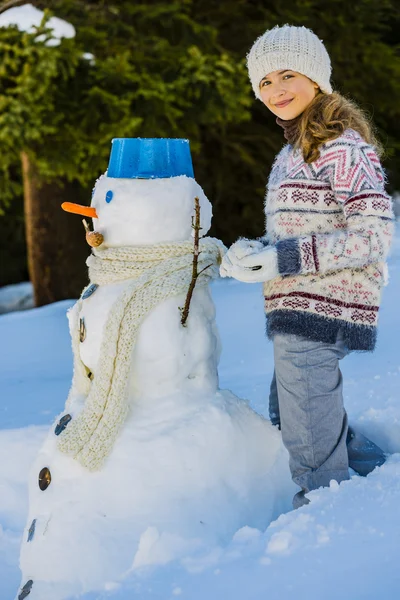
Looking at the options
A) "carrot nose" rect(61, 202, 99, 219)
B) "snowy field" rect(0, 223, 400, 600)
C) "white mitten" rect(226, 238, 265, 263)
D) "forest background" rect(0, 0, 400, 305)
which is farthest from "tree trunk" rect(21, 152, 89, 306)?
"white mitten" rect(226, 238, 265, 263)

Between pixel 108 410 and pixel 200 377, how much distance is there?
0.31 m

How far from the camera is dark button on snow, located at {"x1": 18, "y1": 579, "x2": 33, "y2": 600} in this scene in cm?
231

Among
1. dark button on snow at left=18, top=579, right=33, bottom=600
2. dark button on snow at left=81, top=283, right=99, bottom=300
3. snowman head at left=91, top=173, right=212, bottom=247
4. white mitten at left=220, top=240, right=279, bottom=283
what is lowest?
dark button on snow at left=18, top=579, right=33, bottom=600

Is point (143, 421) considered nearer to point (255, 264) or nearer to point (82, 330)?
point (82, 330)

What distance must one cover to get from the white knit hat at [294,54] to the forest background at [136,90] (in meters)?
4.49

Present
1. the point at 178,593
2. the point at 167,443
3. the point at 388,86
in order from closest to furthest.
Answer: the point at 178,593
the point at 167,443
the point at 388,86

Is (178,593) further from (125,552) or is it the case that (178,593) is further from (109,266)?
(109,266)

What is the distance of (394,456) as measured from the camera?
2.61 meters

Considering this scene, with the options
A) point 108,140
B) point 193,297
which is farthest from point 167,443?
point 108,140

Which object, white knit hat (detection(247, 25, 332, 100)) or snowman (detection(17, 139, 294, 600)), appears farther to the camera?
white knit hat (detection(247, 25, 332, 100))

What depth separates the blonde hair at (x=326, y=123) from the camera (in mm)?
2402

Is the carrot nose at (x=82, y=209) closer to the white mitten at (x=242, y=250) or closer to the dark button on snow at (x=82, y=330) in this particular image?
the dark button on snow at (x=82, y=330)

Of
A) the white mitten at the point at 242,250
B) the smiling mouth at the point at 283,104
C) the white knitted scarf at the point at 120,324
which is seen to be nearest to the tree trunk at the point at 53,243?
the white knitted scarf at the point at 120,324

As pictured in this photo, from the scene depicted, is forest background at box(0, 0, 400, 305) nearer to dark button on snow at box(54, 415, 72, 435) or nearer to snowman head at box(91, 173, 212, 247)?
snowman head at box(91, 173, 212, 247)
